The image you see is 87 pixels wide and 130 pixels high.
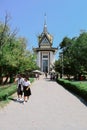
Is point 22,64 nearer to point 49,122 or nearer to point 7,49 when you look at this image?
point 7,49

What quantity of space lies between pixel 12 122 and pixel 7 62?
124 feet

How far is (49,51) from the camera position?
133125 mm

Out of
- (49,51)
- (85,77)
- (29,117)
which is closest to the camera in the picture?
(29,117)

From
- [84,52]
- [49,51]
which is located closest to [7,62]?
[84,52]

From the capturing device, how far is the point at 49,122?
45.4 feet

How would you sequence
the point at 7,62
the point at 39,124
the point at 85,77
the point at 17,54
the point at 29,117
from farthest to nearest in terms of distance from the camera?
the point at 85,77 < the point at 17,54 < the point at 7,62 < the point at 29,117 < the point at 39,124

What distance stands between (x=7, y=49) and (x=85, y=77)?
31297mm

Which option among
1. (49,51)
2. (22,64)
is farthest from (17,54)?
(49,51)

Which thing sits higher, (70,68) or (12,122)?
(70,68)

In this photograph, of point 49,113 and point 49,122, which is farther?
point 49,113

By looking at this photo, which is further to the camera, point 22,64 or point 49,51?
point 49,51

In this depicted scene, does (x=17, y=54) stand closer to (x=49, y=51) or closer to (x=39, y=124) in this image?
(x=39, y=124)

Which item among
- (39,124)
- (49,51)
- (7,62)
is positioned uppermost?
(49,51)

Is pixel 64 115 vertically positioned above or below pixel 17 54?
below
